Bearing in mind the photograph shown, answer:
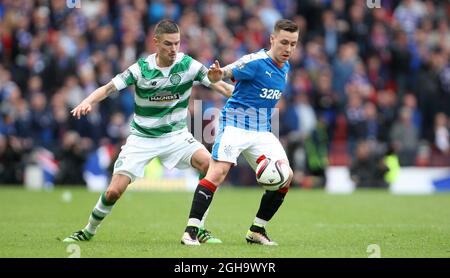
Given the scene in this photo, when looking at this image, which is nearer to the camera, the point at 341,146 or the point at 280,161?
the point at 280,161

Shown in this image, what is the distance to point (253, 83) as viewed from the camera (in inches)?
435

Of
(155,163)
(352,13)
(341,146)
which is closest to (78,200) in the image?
(155,163)

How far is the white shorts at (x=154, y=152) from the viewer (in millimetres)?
11164

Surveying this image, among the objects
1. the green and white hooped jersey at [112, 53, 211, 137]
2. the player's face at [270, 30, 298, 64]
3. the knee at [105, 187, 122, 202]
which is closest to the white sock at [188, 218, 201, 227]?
the knee at [105, 187, 122, 202]

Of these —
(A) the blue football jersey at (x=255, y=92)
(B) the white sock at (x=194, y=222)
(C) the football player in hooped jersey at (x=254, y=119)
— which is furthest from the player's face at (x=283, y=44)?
(B) the white sock at (x=194, y=222)

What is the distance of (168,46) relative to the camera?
1100cm

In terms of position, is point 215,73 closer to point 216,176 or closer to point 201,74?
point 201,74

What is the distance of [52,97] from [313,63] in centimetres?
674

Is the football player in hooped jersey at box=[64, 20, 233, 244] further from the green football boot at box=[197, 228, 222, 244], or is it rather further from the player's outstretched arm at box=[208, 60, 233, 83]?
the player's outstretched arm at box=[208, 60, 233, 83]

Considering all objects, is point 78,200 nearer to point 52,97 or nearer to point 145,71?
point 52,97

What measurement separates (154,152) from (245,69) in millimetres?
1506

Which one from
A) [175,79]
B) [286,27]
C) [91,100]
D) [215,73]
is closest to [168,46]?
[175,79]

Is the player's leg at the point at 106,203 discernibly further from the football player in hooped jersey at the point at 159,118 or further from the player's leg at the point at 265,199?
the player's leg at the point at 265,199
